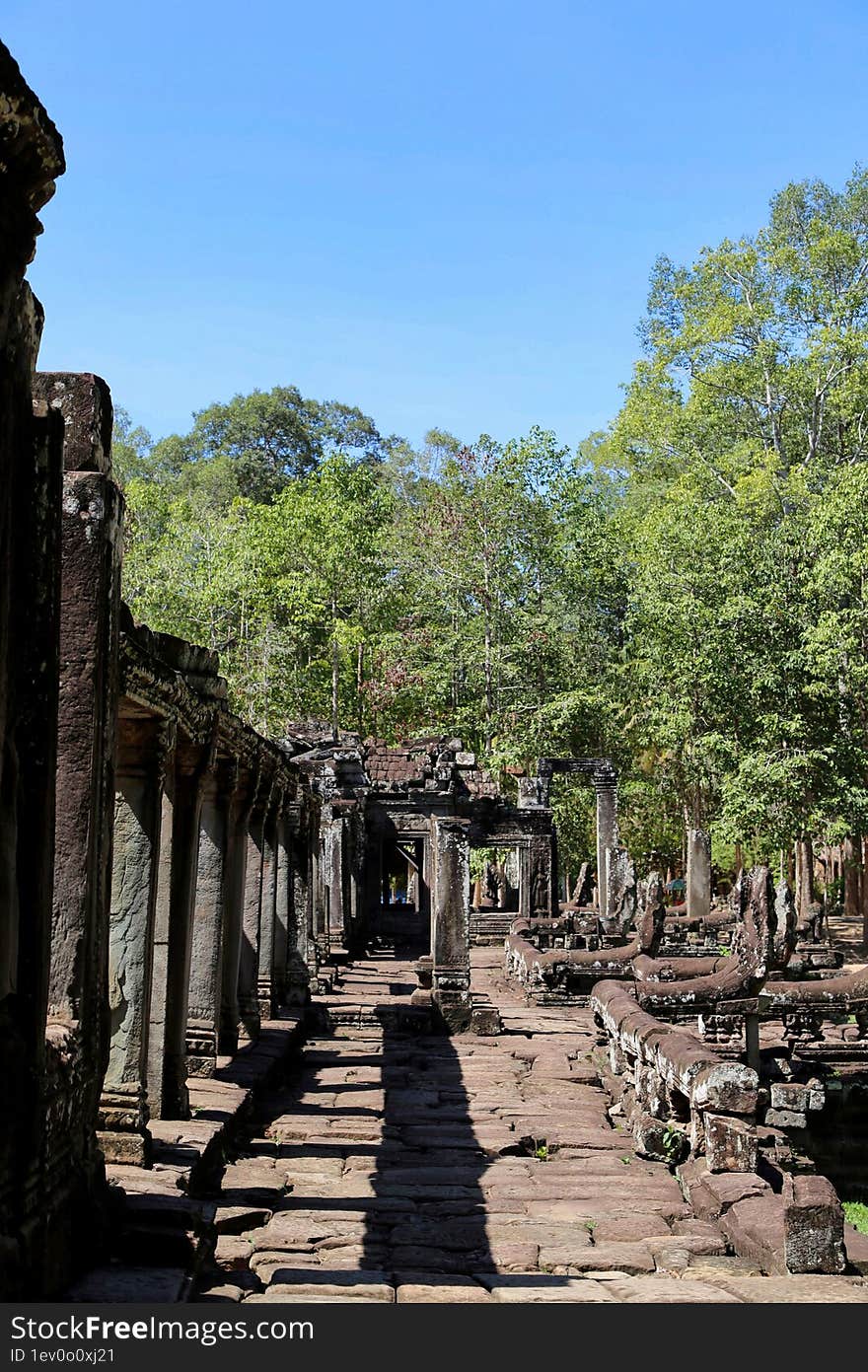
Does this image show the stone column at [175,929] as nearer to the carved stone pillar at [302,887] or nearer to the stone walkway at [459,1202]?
the stone walkway at [459,1202]

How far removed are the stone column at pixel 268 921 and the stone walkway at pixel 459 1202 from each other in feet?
2.65

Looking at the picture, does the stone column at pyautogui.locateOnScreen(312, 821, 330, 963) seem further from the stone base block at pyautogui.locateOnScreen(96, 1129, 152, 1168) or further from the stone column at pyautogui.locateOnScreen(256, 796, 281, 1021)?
the stone base block at pyautogui.locateOnScreen(96, 1129, 152, 1168)

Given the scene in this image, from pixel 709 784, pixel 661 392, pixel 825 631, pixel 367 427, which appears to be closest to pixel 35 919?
pixel 825 631

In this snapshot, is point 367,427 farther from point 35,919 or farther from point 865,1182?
point 35,919

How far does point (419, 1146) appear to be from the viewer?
1020 cm

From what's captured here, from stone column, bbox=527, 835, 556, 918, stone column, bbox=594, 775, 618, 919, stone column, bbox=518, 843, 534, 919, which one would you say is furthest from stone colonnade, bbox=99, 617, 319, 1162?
stone column, bbox=594, 775, 618, 919

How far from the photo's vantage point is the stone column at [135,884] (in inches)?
293

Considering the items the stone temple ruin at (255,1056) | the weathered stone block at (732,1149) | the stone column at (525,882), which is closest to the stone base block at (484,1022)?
the stone temple ruin at (255,1056)

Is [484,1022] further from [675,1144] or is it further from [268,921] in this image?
[675,1144]

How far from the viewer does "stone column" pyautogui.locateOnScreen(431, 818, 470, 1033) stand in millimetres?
16719

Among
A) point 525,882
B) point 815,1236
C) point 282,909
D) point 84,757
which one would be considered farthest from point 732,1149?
point 525,882

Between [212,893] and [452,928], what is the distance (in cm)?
646

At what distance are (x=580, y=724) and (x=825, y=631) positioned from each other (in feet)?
42.1
